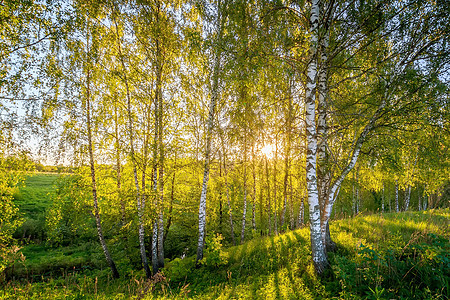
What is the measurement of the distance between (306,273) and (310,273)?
0.16 m

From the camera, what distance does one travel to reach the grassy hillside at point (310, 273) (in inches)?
146

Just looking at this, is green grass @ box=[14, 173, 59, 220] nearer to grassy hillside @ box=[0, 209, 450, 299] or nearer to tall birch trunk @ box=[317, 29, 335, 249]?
grassy hillside @ box=[0, 209, 450, 299]

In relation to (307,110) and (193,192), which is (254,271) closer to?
(307,110)

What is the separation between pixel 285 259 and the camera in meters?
6.27

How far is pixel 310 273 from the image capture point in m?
5.04

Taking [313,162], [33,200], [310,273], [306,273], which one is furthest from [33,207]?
[313,162]

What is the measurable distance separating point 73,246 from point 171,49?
19.3m

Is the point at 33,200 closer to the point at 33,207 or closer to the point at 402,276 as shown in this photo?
the point at 33,207

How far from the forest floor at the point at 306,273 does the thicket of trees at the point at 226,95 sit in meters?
0.80

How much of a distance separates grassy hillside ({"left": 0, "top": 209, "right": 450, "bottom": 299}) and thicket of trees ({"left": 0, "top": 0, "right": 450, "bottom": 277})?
0.81 meters

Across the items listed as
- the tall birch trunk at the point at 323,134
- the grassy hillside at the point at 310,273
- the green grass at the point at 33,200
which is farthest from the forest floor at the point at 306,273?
the green grass at the point at 33,200

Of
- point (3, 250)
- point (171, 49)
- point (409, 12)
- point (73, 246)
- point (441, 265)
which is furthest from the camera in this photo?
point (73, 246)

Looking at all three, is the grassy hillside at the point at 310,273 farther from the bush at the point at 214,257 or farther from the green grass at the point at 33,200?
the green grass at the point at 33,200

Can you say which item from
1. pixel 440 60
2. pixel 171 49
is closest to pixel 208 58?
pixel 171 49
